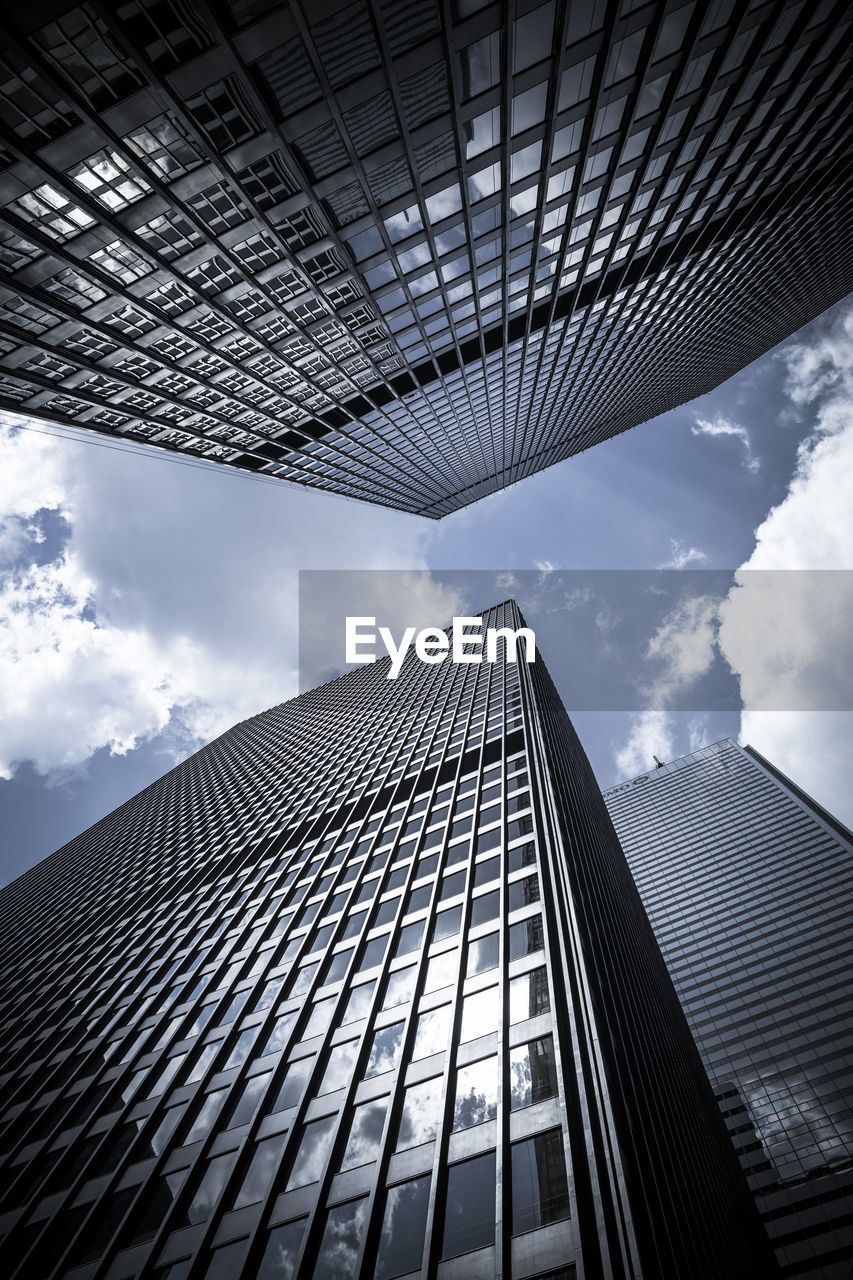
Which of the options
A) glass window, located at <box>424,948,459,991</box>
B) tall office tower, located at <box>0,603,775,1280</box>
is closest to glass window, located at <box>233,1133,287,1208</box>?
tall office tower, located at <box>0,603,775,1280</box>

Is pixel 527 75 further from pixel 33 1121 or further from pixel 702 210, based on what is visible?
pixel 33 1121

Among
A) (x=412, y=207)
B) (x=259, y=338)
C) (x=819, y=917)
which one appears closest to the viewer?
(x=412, y=207)

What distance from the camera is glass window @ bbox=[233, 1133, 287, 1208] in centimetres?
1823

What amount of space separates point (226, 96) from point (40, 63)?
193 inches

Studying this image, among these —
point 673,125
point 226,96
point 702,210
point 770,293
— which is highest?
point 770,293

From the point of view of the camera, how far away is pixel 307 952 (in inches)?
1170

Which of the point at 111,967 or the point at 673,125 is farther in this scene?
the point at 111,967

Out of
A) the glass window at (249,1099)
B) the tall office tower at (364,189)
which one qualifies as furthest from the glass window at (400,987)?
the tall office tower at (364,189)

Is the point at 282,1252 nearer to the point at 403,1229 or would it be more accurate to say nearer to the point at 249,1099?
the point at 403,1229

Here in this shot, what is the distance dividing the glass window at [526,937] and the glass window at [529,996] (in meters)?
1.11

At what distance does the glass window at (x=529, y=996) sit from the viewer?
19594mm

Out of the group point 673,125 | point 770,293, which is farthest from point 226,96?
point 770,293

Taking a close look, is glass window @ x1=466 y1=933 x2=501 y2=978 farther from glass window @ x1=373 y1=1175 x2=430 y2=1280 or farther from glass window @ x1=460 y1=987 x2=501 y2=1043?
glass window @ x1=373 y1=1175 x2=430 y2=1280

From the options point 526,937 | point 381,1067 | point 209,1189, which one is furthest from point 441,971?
point 209,1189
